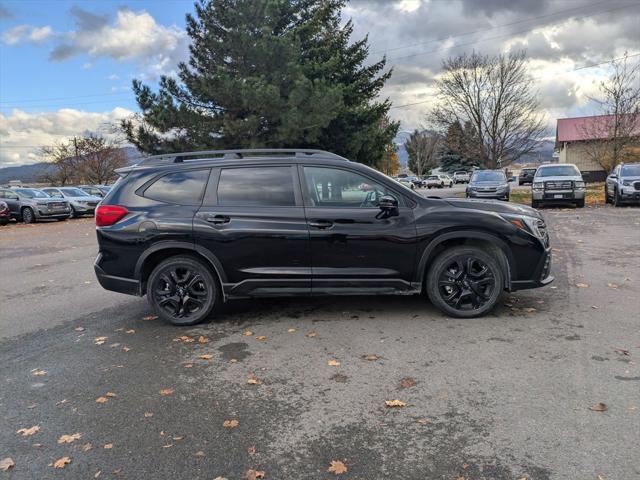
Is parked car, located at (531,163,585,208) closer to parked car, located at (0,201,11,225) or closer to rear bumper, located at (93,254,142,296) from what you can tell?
rear bumper, located at (93,254,142,296)

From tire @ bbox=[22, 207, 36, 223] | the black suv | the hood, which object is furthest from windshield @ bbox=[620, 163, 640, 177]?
tire @ bbox=[22, 207, 36, 223]

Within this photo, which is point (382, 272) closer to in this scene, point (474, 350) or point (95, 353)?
point (474, 350)

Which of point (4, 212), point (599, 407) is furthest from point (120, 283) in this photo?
point (4, 212)

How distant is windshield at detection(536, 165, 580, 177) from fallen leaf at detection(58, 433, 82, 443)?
784 inches

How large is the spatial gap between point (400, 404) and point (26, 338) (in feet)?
14.0

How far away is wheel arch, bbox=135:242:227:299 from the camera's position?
5441 mm

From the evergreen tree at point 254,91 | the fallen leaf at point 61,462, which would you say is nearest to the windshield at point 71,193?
the evergreen tree at point 254,91

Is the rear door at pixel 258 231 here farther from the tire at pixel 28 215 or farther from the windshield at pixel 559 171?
the tire at pixel 28 215

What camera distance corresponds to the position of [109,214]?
5586mm

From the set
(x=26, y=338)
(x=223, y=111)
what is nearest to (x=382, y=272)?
(x=26, y=338)

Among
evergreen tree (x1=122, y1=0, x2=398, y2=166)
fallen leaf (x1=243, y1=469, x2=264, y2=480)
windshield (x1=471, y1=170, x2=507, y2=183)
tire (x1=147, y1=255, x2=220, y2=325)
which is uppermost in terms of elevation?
evergreen tree (x1=122, y1=0, x2=398, y2=166)

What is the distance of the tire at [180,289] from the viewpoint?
5.54 metres

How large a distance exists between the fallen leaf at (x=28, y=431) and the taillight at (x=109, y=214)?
262 cm

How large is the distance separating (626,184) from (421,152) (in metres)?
69.3
